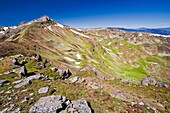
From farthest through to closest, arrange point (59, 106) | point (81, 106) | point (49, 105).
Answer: point (81, 106) < point (49, 105) < point (59, 106)

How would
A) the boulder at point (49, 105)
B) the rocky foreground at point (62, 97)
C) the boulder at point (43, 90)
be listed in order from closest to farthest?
the boulder at point (49, 105) < the rocky foreground at point (62, 97) < the boulder at point (43, 90)

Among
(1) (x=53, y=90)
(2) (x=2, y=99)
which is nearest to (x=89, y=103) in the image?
(1) (x=53, y=90)

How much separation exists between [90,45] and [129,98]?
519 ft

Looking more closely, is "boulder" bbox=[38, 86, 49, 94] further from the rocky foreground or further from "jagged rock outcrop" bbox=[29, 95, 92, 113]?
"jagged rock outcrop" bbox=[29, 95, 92, 113]

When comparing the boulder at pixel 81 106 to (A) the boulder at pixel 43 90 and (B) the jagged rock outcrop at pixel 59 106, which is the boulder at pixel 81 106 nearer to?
(B) the jagged rock outcrop at pixel 59 106

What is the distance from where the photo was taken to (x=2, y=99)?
880 inches

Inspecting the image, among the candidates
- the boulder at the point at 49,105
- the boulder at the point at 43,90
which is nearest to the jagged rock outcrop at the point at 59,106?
the boulder at the point at 49,105

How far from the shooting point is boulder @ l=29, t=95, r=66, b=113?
18.0m

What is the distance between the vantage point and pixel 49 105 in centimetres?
1862

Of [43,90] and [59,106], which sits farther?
[43,90]

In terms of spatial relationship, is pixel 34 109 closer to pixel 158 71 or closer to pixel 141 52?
pixel 158 71

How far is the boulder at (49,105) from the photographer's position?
18.0m

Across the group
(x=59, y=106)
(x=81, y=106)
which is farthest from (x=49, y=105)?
(x=81, y=106)

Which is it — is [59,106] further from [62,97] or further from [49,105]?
[62,97]
